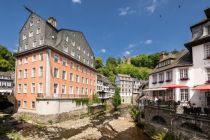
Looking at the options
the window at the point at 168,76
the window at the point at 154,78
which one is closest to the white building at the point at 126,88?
the window at the point at 154,78

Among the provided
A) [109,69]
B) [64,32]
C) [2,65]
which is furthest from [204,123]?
[109,69]

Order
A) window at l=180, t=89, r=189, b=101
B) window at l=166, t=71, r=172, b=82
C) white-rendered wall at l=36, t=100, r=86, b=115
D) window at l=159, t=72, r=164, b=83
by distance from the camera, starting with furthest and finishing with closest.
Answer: white-rendered wall at l=36, t=100, r=86, b=115 → window at l=159, t=72, r=164, b=83 → window at l=166, t=71, r=172, b=82 → window at l=180, t=89, r=189, b=101

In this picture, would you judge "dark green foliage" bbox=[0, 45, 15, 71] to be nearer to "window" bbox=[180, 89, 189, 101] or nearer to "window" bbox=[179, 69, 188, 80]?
"window" bbox=[179, 69, 188, 80]

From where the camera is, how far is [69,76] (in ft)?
120

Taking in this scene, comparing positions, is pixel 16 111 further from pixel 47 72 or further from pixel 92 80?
pixel 92 80

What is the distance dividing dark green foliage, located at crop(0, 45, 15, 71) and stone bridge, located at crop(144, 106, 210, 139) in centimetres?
5775

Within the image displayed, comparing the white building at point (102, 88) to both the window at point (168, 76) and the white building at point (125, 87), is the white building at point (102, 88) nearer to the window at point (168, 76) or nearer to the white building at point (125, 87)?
the white building at point (125, 87)

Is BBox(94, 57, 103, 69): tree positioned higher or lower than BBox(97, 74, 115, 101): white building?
higher

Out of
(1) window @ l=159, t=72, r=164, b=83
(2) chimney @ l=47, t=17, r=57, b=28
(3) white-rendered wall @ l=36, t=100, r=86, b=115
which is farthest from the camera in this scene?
(2) chimney @ l=47, t=17, r=57, b=28

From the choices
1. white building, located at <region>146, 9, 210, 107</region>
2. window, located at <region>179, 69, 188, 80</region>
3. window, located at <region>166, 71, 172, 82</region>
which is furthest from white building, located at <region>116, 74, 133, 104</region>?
window, located at <region>179, 69, 188, 80</region>

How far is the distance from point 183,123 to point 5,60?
64.2 m

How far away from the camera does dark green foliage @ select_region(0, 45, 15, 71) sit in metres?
60.9

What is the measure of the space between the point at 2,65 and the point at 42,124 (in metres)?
43.8

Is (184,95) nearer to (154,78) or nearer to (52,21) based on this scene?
(154,78)
